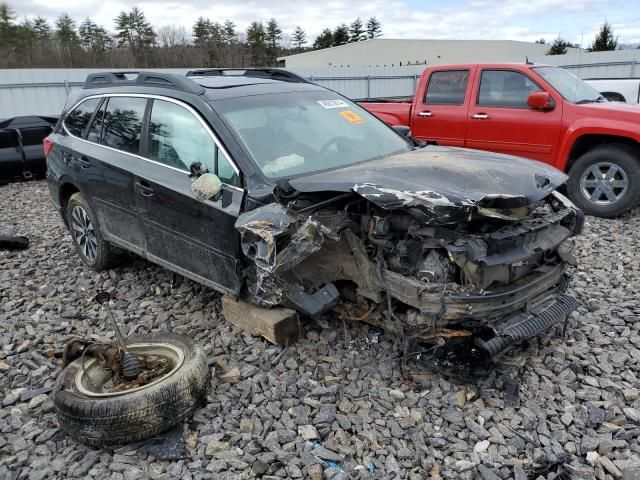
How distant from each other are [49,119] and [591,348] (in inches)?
404

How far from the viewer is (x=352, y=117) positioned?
14.4 ft

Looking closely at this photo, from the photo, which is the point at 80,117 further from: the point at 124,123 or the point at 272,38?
the point at 272,38

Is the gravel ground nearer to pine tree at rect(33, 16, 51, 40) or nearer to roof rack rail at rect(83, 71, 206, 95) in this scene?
roof rack rail at rect(83, 71, 206, 95)

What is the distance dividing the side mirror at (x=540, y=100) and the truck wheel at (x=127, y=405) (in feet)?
17.6

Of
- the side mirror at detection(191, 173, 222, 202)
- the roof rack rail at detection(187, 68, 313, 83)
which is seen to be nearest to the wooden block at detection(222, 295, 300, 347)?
the side mirror at detection(191, 173, 222, 202)

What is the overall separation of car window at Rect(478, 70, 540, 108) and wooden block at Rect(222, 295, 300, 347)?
483 centimetres

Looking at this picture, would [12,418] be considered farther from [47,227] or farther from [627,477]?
[47,227]

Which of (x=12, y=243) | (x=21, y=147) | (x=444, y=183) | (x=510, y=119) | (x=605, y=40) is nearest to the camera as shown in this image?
(x=444, y=183)

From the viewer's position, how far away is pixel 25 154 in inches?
383

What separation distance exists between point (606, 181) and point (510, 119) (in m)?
1.41

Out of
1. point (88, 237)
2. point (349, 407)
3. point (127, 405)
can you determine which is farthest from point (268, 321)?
point (88, 237)

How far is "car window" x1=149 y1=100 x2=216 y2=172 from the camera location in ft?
11.9

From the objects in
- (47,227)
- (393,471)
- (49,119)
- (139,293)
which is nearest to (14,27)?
(49,119)

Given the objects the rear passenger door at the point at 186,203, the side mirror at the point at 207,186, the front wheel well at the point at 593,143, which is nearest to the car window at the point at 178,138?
the rear passenger door at the point at 186,203
